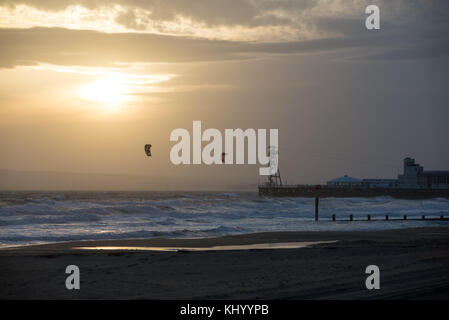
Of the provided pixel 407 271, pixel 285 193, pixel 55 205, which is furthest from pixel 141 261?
pixel 285 193

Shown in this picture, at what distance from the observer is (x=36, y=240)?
78.6ft

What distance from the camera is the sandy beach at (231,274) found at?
10266mm

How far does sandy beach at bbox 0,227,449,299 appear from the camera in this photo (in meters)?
10.3

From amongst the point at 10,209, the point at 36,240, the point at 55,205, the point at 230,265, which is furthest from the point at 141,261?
the point at 55,205

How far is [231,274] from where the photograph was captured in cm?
1256

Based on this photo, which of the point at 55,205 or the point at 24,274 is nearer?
the point at 24,274

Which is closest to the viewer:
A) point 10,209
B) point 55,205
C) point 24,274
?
point 24,274

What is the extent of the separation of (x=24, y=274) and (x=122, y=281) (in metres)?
2.56

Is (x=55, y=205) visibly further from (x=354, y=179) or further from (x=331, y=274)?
(x=354, y=179)

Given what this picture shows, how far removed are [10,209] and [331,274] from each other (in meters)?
36.2

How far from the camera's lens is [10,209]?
43.5m

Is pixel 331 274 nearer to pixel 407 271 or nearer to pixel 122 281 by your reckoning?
pixel 407 271
